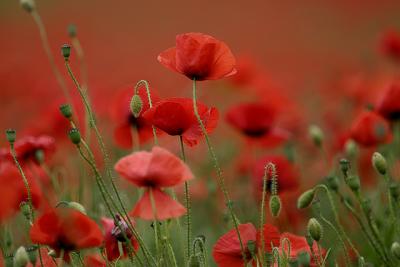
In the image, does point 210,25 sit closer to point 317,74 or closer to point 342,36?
point 342,36

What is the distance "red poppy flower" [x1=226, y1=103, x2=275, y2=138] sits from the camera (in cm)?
253

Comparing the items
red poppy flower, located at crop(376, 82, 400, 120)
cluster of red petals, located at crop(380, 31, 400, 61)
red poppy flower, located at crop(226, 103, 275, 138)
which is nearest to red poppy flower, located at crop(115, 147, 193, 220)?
red poppy flower, located at crop(376, 82, 400, 120)

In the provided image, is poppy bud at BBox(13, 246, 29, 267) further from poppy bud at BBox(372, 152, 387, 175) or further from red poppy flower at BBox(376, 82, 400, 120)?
red poppy flower at BBox(376, 82, 400, 120)

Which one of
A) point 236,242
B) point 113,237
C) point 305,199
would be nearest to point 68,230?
point 113,237

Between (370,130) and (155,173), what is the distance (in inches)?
37.5

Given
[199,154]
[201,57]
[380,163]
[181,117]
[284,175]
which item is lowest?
[199,154]

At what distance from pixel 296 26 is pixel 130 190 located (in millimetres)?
6324

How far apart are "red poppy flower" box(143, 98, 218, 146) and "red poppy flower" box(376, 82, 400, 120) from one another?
74cm

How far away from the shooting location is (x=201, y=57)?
159 cm

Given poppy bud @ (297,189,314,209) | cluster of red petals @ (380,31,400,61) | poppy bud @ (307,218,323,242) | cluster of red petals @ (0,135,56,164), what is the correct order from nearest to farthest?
1. poppy bud @ (307,218,323,242)
2. poppy bud @ (297,189,314,209)
3. cluster of red petals @ (0,135,56,164)
4. cluster of red petals @ (380,31,400,61)

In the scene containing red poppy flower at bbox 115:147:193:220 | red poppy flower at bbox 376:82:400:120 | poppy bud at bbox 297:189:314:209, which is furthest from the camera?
red poppy flower at bbox 376:82:400:120

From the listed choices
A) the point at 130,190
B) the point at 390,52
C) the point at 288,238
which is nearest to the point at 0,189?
the point at 288,238

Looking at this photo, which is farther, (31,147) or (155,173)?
(31,147)

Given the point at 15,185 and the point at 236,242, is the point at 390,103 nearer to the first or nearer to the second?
the point at 236,242
